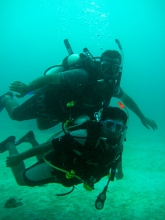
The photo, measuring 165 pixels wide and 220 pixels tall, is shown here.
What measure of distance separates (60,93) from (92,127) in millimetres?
1336

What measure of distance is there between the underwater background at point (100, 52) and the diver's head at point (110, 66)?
3.30m

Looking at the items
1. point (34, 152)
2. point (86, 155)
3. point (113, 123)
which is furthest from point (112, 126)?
point (34, 152)

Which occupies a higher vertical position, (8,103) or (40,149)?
(8,103)

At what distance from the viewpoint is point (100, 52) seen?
12494 centimetres

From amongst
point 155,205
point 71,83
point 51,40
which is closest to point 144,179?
point 155,205

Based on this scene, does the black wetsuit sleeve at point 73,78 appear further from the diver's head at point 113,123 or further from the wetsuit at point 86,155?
the wetsuit at point 86,155

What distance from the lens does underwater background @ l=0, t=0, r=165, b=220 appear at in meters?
5.43

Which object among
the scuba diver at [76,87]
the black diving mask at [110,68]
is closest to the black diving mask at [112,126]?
the scuba diver at [76,87]

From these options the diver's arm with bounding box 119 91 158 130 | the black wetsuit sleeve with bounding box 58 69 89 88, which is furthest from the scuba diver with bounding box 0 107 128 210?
the diver's arm with bounding box 119 91 158 130

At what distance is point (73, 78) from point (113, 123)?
1.23 meters

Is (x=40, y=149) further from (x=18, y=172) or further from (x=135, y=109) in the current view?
(x=135, y=109)

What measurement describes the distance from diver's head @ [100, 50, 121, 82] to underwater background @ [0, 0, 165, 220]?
10.8ft

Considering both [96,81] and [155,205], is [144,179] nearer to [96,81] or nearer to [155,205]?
[155,205]

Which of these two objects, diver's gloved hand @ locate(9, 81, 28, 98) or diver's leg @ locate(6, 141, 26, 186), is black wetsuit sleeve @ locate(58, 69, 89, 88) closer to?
diver's gloved hand @ locate(9, 81, 28, 98)
